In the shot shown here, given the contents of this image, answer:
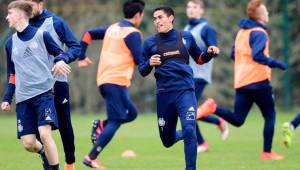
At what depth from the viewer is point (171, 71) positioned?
9578mm

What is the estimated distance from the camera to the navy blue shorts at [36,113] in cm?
903

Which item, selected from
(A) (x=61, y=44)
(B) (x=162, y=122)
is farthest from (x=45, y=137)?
(B) (x=162, y=122)

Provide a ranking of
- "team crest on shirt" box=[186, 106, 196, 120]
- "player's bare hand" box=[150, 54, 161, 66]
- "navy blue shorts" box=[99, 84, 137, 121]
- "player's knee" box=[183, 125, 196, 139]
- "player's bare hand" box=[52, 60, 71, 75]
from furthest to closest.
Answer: "navy blue shorts" box=[99, 84, 137, 121] → "player's bare hand" box=[150, 54, 161, 66] → "team crest on shirt" box=[186, 106, 196, 120] → "player's knee" box=[183, 125, 196, 139] → "player's bare hand" box=[52, 60, 71, 75]

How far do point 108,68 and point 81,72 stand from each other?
10955mm

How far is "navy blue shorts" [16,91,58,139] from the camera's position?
903 cm

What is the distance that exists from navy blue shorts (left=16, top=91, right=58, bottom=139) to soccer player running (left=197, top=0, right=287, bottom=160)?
3.78m

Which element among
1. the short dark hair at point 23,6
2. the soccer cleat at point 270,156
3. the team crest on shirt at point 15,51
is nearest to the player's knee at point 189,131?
the team crest on shirt at point 15,51

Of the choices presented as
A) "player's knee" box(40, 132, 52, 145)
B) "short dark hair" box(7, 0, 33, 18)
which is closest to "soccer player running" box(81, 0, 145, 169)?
"player's knee" box(40, 132, 52, 145)

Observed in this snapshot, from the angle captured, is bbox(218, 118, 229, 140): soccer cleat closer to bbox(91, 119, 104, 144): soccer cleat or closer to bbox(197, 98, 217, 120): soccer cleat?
bbox(197, 98, 217, 120): soccer cleat

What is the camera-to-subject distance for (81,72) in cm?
2256

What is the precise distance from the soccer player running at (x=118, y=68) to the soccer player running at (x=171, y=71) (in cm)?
175

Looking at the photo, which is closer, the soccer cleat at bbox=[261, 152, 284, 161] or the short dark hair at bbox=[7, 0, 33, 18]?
the short dark hair at bbox=[7, 0, 33, 18]

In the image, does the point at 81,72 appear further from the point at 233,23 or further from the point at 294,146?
the point at 294,146

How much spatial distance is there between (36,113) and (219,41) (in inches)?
548
